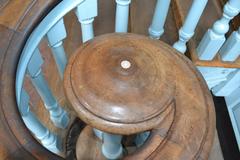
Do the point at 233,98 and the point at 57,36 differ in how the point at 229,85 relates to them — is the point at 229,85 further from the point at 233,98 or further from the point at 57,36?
the point at 57,36

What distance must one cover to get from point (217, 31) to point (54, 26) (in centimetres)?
57

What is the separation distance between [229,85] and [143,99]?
39.5 inches

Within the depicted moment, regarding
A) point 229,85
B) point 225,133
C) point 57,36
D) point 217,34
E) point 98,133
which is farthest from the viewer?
point 225,133

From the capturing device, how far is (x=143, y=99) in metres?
0.44

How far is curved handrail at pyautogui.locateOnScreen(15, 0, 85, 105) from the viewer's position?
53cm

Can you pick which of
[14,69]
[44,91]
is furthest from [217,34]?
[14,69]

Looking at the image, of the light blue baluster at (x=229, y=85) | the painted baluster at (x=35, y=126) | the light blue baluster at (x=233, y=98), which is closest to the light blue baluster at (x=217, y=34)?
the light blue baluster at (x=229, y=85)

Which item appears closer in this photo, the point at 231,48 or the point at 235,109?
the point at 231,48

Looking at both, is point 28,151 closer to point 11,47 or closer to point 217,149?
point 11,47

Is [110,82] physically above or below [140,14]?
above

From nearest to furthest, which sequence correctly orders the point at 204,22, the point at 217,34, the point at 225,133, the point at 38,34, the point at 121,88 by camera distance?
the point at 121,88
the point at 38,34
the point at 217,34
the point at 204,22
the point at 225,133

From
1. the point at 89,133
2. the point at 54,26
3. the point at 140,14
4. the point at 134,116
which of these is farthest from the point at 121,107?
the point at 140,14

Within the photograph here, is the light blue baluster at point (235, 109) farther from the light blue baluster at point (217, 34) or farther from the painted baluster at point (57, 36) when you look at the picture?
the painted baluster at point (57, 36)

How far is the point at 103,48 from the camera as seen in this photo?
0.48m
